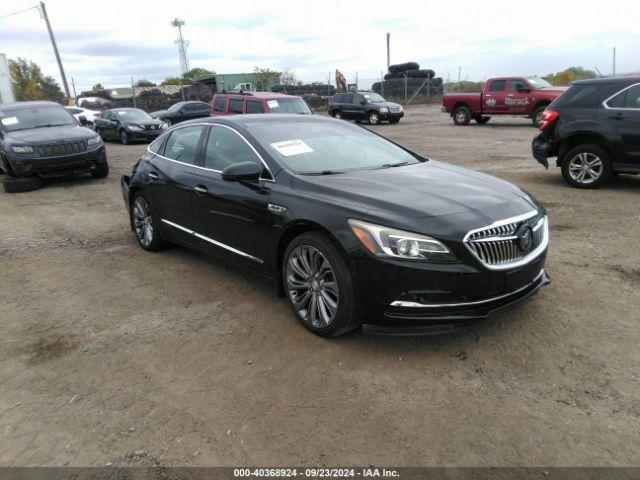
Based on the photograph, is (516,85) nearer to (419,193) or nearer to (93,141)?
(93,141)

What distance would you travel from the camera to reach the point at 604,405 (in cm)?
275

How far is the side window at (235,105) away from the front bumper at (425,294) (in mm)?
12677

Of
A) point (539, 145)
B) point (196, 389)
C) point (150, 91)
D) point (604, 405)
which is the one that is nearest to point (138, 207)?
point (196, 389)

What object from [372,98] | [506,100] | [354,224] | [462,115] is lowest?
[462,115]

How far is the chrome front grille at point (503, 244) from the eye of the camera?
3109mm

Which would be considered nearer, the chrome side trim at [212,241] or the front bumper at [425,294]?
the front bumper at [425,294]

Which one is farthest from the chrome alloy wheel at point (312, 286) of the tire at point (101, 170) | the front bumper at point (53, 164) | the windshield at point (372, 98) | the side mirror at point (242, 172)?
the windshield at point (372, 98)

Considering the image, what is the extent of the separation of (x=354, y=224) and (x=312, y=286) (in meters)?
0.61

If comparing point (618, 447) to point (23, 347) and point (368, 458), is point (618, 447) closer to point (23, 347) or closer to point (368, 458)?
point (368, 458)

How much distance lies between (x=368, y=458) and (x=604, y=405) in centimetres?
137

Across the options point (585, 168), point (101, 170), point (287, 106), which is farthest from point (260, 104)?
point (585, 168)

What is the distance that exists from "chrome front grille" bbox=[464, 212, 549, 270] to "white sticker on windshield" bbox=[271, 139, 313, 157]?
5.57ft

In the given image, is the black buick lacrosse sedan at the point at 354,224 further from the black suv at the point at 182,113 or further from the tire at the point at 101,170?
the black suv at the point at 182,113

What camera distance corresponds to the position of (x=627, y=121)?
7254mm
